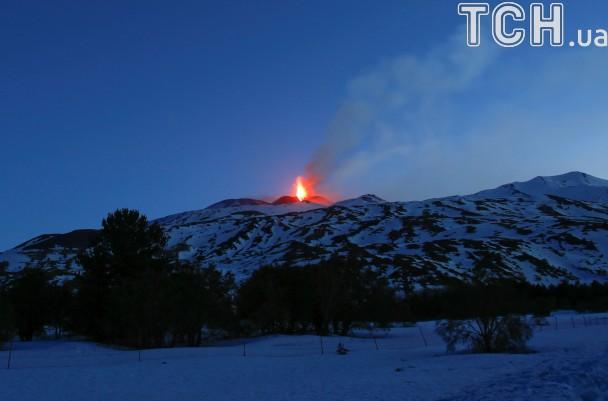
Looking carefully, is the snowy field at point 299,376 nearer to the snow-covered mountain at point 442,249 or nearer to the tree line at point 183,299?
the tree line at point 183,299

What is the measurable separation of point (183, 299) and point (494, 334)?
73.4ft

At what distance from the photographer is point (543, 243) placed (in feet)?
488

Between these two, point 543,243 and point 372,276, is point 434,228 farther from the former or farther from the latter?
point 372,276

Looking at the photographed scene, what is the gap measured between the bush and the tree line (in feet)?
2.28

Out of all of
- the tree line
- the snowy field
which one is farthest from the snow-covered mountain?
the snowy field

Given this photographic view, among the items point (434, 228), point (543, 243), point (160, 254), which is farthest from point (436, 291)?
point (434, 228)

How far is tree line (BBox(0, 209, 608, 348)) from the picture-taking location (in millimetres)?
38875

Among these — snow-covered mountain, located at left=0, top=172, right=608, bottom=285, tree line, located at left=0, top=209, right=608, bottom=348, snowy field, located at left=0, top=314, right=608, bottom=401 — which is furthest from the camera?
snow-covered mountain, located at left=0, top=172, right=608, bottom=285

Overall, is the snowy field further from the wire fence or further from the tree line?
the tree line

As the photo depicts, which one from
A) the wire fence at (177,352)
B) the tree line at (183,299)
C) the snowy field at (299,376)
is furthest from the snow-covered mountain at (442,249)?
the snowy field at (299,376)

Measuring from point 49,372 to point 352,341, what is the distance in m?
24.9

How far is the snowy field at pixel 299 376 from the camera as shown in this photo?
16.1m

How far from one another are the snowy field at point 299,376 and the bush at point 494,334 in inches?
44.8

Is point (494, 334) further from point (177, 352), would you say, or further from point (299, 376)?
point (177, 352)
